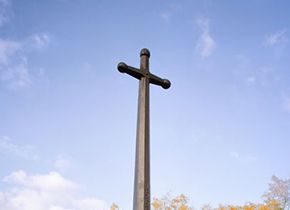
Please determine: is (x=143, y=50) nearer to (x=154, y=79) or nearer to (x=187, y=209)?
(x=154, y=79)

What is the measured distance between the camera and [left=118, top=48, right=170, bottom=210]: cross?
362 centimetres

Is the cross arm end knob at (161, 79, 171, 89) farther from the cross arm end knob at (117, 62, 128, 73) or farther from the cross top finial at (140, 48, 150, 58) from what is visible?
the cross arm end knob at (117, 62, 128, 73)

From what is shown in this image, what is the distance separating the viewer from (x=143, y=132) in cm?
405

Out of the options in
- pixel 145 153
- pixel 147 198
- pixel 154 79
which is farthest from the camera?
pixel 154 79

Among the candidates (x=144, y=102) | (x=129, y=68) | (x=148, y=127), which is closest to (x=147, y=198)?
(x=148, y=127)

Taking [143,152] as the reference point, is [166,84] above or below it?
above

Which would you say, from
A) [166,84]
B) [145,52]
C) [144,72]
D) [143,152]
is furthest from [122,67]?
[143,152]

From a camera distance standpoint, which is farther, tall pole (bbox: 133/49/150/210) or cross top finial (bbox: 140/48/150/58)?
cross top finial (bbox: 140/48/150/58)

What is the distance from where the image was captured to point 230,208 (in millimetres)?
25703

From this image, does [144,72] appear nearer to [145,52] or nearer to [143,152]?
[145,52]

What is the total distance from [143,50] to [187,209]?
2149cm

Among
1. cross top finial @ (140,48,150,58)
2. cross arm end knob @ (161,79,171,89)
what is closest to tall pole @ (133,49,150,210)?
cross top finial @ (140,48,150,58)

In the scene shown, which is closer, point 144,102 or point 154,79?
point 144,102

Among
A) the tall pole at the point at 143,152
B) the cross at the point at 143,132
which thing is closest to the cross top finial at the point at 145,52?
the cross at the point at 143,132
